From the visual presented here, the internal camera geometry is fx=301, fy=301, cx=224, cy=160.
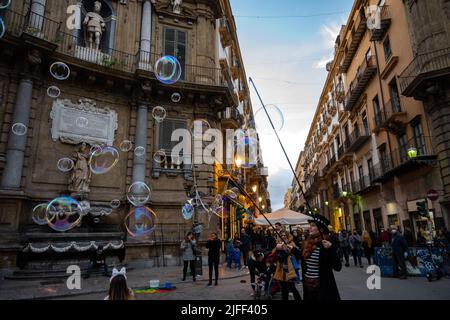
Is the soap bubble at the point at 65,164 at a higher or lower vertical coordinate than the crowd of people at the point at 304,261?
higher

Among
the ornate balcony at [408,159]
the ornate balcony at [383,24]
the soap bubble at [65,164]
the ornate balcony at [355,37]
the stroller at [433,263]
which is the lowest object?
the stroller at [433,263]

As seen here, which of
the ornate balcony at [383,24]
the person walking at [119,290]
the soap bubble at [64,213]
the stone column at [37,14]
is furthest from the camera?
the ornate balcony at [383,24]

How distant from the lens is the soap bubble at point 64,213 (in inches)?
429

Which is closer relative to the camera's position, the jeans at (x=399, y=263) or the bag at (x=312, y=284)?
the bag at (x=312, y=284)

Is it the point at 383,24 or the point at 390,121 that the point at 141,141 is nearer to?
the point at 390,121

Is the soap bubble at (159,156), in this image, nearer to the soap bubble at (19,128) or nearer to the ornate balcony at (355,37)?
the soap bubble at (19,128)

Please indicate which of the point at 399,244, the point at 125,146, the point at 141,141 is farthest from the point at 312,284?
the point at 125,146

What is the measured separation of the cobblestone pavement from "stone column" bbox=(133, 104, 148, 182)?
16.9 ft

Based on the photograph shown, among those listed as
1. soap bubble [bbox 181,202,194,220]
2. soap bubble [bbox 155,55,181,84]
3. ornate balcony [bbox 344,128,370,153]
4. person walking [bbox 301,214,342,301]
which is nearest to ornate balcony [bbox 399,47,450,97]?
ornate balcony [bbox 344,128,370,153]

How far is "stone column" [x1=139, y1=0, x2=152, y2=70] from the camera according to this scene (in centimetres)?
1541

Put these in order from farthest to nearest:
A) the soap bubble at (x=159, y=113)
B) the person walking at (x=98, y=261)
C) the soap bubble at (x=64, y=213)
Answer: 1. the soap bubble at (x=159, y=113)
2. the soap bubble at (x=64, y=213)
3. the person walking at (x=98, y=261)

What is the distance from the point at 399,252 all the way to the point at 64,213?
12.1 m

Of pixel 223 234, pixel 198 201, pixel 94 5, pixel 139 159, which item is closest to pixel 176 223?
pixel 198 201

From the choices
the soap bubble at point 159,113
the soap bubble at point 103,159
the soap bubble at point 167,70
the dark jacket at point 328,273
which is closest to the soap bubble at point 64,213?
the soap bubble at point 103,159
